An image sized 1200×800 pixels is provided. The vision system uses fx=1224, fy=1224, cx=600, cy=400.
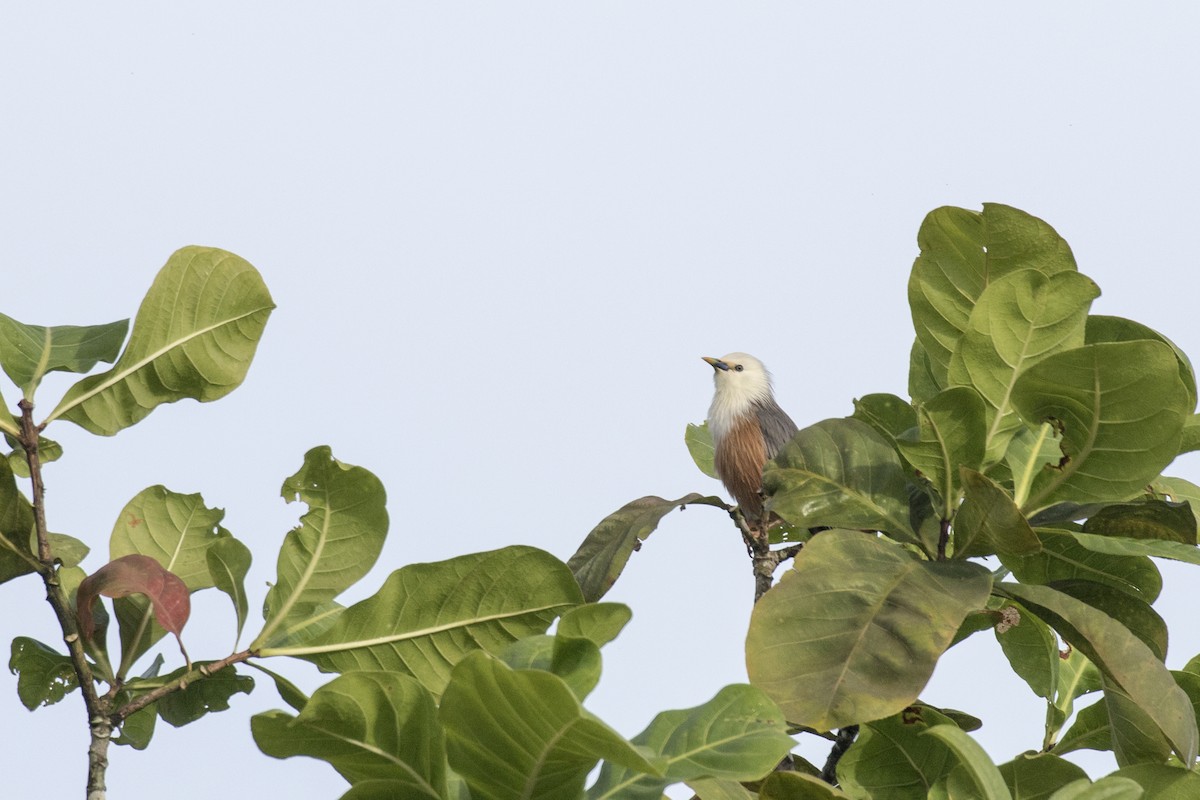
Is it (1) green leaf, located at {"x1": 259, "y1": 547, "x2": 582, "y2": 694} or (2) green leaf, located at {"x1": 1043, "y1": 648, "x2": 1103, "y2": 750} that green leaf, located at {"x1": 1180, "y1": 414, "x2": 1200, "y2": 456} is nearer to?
(2) green leaf, located at {"x1": 1043, "y1": 648, "x2": 1103, "y2": 750}

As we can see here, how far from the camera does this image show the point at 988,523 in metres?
2.09

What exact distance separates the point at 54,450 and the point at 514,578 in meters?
0.81

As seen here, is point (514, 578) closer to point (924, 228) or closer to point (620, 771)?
point (620, 771)

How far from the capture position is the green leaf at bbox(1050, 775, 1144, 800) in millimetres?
1508

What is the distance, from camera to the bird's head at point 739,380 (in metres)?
7.01

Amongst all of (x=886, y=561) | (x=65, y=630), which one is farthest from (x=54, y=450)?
(x=886, y=561)

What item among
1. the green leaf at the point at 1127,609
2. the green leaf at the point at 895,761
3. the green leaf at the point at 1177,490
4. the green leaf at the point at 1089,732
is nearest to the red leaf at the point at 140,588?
the green leaf at the point at 895,761

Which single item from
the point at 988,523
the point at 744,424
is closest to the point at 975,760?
the point at 988,523

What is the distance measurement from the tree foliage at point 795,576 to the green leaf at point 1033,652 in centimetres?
20

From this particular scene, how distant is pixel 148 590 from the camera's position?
1.81m

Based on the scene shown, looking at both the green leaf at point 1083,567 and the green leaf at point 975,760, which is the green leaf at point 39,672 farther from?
the green leaf at point 1083,567

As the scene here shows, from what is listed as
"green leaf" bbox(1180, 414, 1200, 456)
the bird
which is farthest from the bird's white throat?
"green leaf" bbox(1180, 414, 1200, 456)

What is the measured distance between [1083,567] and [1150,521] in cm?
19

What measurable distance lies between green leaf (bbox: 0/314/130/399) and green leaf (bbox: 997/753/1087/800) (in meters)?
1.64
